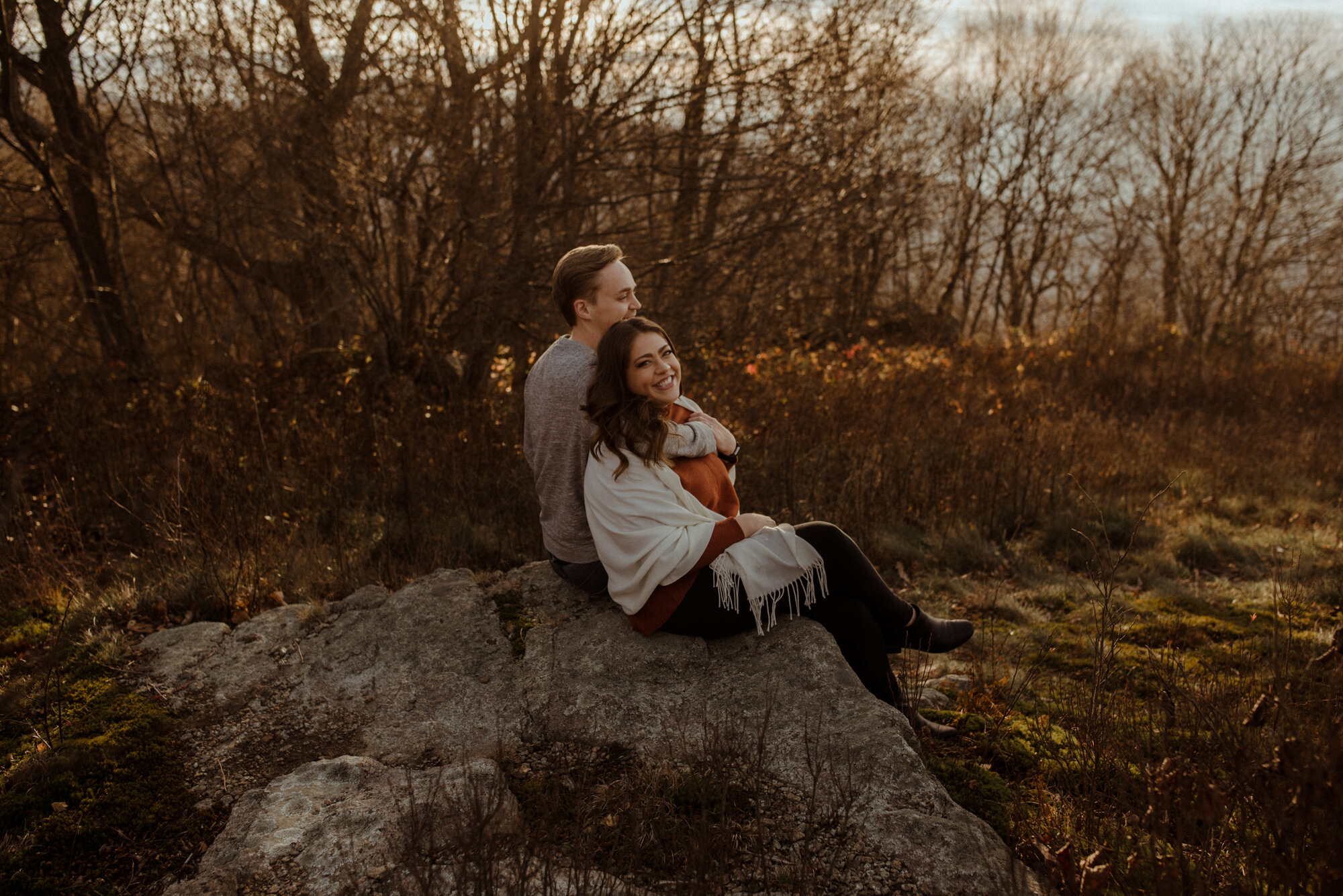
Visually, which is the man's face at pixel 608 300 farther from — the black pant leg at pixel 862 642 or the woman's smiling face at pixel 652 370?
the black pant leg at pixel 862 642

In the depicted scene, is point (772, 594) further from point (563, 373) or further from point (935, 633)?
point (563, 373)

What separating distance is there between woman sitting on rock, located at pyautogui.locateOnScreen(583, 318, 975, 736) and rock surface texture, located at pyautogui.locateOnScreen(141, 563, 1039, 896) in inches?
5.4

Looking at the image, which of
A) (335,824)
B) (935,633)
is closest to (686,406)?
(935,633)

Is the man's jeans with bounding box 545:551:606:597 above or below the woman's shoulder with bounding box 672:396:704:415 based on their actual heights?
below

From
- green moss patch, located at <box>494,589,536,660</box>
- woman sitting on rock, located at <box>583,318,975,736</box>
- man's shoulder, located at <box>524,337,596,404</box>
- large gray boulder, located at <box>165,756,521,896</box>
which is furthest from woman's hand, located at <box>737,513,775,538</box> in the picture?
large gray boulder, located at <box>165,756,521,896</box>

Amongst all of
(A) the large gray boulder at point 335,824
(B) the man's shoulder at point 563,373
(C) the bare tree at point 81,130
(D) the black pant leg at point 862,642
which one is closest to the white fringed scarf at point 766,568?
(D) the black pant leg at point 862,642

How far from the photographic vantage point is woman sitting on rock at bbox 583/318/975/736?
2.94 meters

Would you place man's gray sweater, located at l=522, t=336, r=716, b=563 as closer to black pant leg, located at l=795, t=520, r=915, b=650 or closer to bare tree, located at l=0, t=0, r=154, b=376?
black pant leg, located at l=795, t=520, r=915, b=650

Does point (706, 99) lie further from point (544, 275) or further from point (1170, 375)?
point (1170, 375)

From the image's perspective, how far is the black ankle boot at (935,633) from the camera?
10.6 feet

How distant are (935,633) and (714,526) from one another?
1007mm

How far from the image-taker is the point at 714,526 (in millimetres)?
2945

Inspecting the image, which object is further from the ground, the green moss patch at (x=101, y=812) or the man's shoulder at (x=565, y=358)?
the man's shoulder at (x=565, y=358)

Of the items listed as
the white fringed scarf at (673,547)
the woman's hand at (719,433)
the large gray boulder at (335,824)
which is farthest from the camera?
the woman's hand at (719,433)
